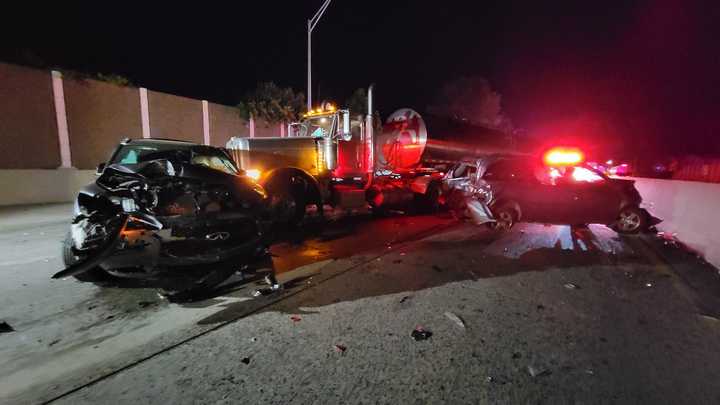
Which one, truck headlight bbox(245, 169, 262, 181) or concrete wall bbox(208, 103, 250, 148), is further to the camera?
concrete wall bbox(208, 103, 250, 148)

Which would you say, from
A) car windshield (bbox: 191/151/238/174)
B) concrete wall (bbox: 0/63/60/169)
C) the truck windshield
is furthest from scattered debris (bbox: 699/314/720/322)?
concrete wall (bbox: 0/63/60/169)

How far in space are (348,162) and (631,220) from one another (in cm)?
633

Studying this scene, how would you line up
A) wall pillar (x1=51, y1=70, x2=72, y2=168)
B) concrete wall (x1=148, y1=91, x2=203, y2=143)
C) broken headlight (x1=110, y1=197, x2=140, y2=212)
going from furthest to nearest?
concrete wall (x1=148, y1=91, x2=203, y2=143) → wall pillar (x1=51, y1=70, x2=72, y2=168) → broken headlight (x1=110, y1=197, x2=140, y2=212)

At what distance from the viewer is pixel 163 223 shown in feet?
13.9

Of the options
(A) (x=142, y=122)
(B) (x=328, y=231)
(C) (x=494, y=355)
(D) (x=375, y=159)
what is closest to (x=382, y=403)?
(C) (x=494, y=355)

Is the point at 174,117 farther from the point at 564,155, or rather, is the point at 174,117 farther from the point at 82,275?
the point at 564,155

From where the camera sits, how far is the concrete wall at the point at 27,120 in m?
12.0

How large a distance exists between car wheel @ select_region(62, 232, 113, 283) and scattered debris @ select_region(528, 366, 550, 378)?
189 inches

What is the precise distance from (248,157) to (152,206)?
405cm

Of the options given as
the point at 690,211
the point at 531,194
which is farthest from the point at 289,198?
the point at 690,211

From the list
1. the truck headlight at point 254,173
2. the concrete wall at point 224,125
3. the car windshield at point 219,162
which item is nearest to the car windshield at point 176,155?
the car windshield at point 219,162

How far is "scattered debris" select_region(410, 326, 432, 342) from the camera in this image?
328cm

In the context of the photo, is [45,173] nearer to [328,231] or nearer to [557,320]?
[328,231]

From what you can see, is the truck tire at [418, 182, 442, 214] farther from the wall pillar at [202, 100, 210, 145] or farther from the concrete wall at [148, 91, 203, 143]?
the wall pillar at [202, 100, 210, 145]
